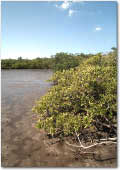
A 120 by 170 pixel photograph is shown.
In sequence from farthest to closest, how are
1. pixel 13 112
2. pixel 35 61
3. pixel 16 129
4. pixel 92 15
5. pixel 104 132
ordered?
1. pixel 35 61
2. pixel 13 112
3. pixel 16 129
4. pixel 104 132
5. pixel 92 15

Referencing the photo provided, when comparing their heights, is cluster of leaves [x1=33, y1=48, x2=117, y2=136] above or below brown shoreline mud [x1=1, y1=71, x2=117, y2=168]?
above

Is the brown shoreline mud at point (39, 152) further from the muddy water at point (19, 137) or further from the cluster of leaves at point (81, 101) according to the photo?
the cluster of leaves at point (81, 101)

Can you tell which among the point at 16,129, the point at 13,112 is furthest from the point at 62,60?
the point at 16,129

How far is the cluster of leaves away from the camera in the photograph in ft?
10.3

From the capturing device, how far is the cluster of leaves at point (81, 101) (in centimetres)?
314

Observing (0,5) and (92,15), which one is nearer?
(0,5)

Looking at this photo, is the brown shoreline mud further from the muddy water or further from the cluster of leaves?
the cluster of leaves

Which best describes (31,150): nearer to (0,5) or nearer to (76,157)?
(76,157)

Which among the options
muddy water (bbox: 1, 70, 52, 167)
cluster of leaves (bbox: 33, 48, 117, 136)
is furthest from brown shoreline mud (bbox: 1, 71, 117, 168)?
cluster of leaves (bbox: 33, 48, 117, 136)

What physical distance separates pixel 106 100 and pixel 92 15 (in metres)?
1.83

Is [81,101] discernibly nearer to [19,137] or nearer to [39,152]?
[39,152]

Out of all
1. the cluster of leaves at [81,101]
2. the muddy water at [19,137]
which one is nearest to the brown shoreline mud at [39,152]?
the muddy water at [19,137]

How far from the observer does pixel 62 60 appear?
1584 centimetres

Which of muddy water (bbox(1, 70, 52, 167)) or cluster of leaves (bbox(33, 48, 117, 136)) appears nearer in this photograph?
cluster of leaves (bbox(33, 48, 117, 136))
